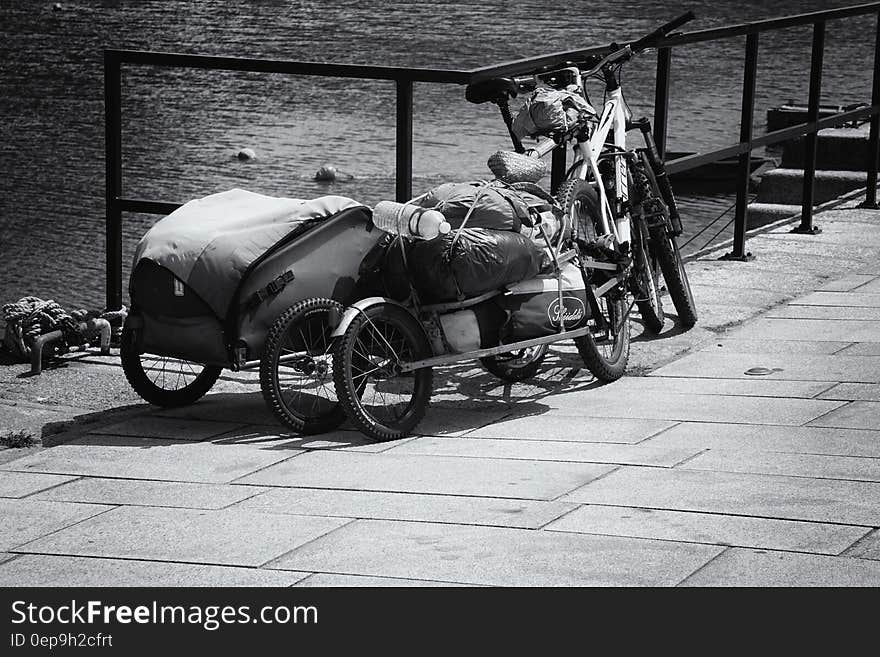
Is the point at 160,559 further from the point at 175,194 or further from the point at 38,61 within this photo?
the point at 38,61

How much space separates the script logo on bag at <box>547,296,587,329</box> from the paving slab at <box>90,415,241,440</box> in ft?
4.06

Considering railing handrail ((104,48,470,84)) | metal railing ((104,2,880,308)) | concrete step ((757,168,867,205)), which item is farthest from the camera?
concrete step ((757,168,867,205))

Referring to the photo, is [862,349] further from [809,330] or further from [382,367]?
[382,367]

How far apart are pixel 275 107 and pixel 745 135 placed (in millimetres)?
15038

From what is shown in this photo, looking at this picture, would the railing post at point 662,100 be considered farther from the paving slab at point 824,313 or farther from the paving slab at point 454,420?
the paving slab at point 454,420

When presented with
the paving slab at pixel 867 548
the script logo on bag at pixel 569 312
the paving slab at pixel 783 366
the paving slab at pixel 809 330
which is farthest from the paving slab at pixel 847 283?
the paving slab at pixel 867 548

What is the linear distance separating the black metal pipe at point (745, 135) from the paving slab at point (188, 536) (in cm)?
493

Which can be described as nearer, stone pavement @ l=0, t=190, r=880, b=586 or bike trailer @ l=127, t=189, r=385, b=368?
stone pavement @ l=0, t=190, r=880, b=586

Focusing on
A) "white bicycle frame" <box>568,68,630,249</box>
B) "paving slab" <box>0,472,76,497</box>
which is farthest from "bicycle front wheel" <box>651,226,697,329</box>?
"paving slab" <box>0,472,76,497</box>

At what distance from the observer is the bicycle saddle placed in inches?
246

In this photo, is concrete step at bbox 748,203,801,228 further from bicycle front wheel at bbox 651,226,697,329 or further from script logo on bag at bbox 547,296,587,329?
script logo on bag at bbox 547,296,587,329

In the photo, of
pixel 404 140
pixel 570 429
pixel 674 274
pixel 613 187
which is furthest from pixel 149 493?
pixel 674 274
